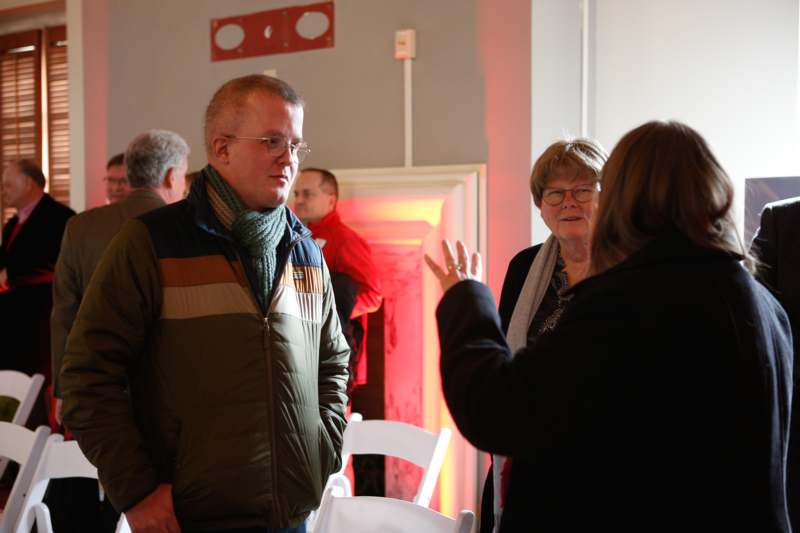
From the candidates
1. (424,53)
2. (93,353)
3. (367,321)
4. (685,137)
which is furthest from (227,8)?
(685,137)

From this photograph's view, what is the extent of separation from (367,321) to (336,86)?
3.79 feet

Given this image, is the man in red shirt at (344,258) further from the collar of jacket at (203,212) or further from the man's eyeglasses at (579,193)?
the collar of jacket at (203,212)

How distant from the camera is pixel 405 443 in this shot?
8.70ft

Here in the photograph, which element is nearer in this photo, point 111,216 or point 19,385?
point 111,216

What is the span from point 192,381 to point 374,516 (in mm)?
602

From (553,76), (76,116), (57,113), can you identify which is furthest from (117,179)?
(57,113)

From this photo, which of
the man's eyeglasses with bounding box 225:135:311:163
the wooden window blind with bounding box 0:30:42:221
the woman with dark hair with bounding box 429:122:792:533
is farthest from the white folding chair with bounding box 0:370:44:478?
the wooden window blind with bounding box 0:30:42:221

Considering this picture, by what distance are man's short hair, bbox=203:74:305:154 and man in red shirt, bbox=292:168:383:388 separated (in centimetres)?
187

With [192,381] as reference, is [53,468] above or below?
below

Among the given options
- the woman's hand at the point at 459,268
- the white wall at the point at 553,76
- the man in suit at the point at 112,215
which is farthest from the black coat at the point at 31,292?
the woman's hand at the point at 459,268

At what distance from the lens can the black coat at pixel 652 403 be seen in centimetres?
114

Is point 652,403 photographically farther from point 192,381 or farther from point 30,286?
point 30,286

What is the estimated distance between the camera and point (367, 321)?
3996 mm

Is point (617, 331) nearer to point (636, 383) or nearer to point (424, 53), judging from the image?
point (636, 383)
